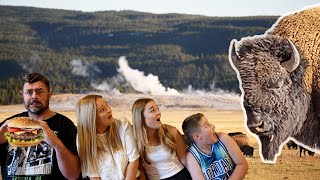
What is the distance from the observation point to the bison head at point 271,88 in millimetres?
3818

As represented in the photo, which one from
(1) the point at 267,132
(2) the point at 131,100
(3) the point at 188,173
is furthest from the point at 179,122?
(3) the point at 188,173

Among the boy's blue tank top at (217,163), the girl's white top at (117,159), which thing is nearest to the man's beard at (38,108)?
the girl's white top at (117,159)

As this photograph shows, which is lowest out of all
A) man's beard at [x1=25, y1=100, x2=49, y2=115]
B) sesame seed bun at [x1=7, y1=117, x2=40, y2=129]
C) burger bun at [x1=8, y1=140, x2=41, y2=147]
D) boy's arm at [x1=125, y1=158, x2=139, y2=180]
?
boy's arm at [x1=125, y1=158, x2=139, y2=180]

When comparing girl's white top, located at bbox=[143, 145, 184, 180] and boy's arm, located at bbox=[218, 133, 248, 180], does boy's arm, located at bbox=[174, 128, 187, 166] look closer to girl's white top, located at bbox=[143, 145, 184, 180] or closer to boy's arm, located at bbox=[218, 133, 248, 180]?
girl's white top, located at bbox=[143, 145, 184, 180]

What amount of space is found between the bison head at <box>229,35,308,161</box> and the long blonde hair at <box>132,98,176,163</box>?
997 mm

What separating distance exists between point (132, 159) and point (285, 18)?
5.97ft

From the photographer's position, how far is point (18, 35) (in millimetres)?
4195

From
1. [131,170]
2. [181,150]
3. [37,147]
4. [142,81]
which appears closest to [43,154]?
[37,147]

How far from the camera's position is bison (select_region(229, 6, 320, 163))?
A: 12.6ft

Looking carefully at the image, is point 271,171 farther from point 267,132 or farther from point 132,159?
point 132,159

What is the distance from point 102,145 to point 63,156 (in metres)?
0.31

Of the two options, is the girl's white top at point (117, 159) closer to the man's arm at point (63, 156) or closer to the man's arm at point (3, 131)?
the man's arm at point (63, 156)

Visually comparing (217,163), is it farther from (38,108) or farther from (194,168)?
(38,108)

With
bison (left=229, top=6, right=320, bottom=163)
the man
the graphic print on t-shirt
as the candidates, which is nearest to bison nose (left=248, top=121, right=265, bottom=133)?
bison (left=229, top=6, right=320, bottom=163)
